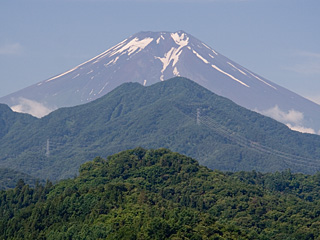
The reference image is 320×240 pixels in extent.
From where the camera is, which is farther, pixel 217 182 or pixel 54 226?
pixel 217 182

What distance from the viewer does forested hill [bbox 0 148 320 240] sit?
97.6 metres

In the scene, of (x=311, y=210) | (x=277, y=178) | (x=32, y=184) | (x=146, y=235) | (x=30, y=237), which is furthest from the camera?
(x=32, y=184)

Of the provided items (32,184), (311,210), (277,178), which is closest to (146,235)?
(311,210)

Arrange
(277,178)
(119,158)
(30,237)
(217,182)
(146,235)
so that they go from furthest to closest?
(277,178) < (119,158) < (217,182) < (30,237) < (146,235)

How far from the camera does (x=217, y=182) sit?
436 feet

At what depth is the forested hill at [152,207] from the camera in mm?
97606

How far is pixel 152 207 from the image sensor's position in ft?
351

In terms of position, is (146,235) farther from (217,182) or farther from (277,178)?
(277,178)

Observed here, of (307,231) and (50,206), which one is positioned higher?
(50,206)

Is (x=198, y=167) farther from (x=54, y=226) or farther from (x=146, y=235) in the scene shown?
(x=146, y=235)

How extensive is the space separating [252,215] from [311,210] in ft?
25.5

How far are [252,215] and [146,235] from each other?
3043 cm

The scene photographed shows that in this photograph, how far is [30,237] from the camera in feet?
335

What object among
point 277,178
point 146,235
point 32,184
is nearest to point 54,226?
point 146,235
